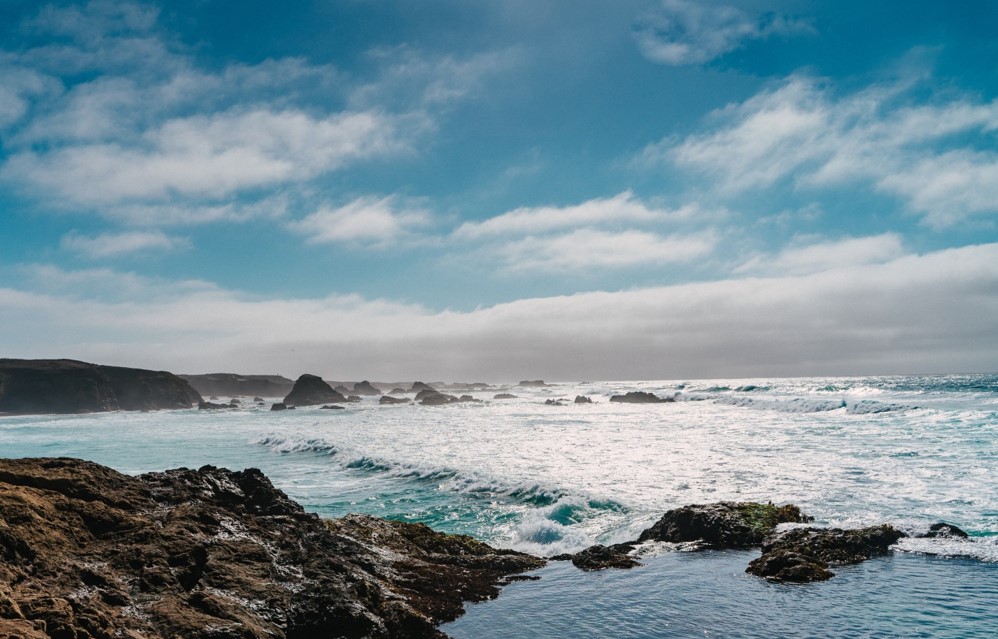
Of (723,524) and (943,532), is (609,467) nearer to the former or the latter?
(723,524)

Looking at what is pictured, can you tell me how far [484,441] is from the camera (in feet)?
115

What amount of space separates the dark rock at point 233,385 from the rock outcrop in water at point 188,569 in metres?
193

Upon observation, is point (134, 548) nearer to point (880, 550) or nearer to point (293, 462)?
point (880, 550)

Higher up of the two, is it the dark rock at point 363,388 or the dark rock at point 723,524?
the dark rock at point 723,524

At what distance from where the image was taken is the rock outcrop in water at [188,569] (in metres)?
5.33

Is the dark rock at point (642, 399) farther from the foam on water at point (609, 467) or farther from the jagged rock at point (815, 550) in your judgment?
the jagged rock at point (815, 550)

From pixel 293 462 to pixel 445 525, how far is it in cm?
1615

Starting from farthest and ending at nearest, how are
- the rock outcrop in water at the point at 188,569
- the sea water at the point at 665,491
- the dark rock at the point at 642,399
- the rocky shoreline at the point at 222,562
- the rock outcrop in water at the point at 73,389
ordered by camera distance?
the rock outcrop in water at the point at 73,389
the dark rock at the point at 642,399
the sea water at the point at 665,491
the rocky shoreline at the point at 222,562
the rock outcrop in water at the point at 188,569

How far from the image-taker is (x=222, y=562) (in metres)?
6.91

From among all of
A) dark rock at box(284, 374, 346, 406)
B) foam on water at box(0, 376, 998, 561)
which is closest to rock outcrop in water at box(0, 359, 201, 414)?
dark rock at box(284, 374, 346, 406)

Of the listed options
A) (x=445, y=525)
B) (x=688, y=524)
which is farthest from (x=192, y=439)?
(x=688, y=524)

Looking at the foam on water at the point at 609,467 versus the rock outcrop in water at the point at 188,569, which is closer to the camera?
the rock outcrop in water at the point at 188,569

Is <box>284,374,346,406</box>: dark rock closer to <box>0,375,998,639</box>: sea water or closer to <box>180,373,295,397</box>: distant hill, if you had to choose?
<box>0,375,998,639</box>: sea water

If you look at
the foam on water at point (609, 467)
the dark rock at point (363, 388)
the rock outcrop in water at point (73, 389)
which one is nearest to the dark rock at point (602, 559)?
the foam on water at point (609, 467)
